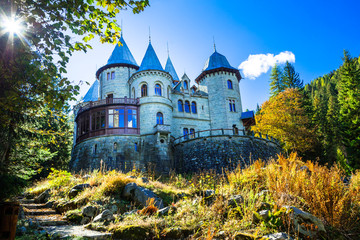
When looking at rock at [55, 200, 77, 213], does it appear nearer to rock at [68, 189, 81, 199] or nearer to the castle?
rock at [68, 189, 81, 199]

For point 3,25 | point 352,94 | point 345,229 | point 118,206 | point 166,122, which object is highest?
point 352,94

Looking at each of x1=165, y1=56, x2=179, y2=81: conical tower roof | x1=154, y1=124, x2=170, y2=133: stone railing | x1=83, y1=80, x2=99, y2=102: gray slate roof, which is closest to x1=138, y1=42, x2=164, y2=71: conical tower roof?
x1=154, y1=124, x2=170, y2=133: stone railing

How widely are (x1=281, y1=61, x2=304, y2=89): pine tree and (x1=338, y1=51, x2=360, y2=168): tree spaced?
8.33m

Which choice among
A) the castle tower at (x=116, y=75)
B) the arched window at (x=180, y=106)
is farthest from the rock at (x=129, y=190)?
the arched window at (x=180, y=106)

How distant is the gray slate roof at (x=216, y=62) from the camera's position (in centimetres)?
3346

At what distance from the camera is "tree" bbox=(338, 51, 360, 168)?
28188 mm

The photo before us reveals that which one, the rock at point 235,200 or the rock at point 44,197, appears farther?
the rock at point 44,197

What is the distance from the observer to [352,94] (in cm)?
3075

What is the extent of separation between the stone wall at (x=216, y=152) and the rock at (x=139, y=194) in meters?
14.3

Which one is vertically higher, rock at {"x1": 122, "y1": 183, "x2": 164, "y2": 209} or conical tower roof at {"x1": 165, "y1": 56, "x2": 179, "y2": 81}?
conical tower roof at {"x1": 165, "y1": 56, "x2": 179, "y2": 81}

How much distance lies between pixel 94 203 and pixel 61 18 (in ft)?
20.6

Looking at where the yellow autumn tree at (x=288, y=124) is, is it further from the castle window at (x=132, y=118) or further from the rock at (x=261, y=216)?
the rock at (x=261, y=216)

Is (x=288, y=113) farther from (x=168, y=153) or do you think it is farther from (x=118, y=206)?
(x=118, y=206)

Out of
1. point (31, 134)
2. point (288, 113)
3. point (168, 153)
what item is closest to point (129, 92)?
point (168, 153)
